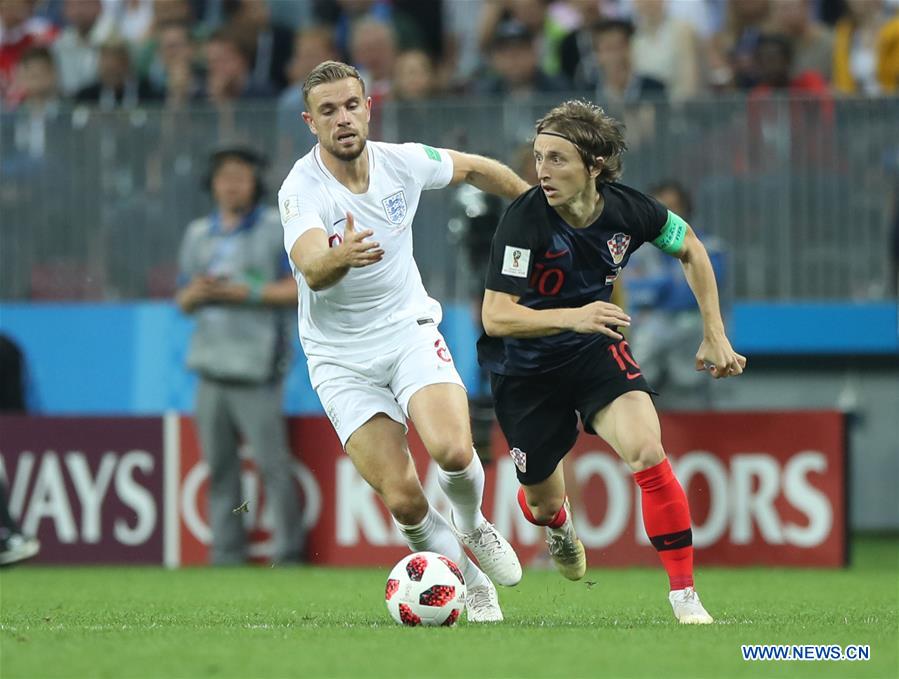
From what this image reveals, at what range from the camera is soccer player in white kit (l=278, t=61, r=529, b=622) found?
7578 millimetres

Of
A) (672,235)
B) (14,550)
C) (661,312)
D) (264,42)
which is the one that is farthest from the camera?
(264,42)

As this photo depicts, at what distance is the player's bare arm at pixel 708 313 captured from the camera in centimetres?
738

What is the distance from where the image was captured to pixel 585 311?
Answer: 717 cm

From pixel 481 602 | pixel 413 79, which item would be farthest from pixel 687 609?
pixel 413 79

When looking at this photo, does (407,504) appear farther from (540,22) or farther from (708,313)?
(540,22)

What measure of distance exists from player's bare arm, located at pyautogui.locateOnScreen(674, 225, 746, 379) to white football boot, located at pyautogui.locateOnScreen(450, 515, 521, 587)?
47.9 inches

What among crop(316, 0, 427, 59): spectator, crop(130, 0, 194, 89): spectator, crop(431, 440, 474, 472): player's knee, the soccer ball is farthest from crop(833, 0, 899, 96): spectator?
the soccer ball

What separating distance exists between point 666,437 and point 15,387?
17.2 feet

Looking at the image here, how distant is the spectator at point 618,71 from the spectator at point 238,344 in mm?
2897

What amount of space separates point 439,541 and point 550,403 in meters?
0.82

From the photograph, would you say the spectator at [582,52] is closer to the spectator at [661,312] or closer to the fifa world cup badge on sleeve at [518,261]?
the spectator at [661,312]

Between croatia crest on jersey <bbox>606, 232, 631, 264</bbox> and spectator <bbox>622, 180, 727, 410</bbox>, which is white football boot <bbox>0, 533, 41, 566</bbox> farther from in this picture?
croatia crest on jersey <bbox>606, 232, 631, 264</bbox>

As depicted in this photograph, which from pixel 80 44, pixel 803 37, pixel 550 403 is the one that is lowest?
pixel 550 403

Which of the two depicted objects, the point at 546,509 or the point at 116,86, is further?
the point at 116,86
